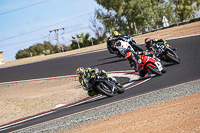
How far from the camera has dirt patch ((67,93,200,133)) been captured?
5828 mm

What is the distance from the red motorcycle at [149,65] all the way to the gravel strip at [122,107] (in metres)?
2.35

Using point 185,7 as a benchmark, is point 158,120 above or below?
below

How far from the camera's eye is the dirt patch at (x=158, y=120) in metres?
5.83

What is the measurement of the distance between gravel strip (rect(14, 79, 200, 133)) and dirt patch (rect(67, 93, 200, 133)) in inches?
18.0

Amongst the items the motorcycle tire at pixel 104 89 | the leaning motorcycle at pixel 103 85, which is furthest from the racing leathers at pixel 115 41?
the motorcycle tire at pixel 104 89

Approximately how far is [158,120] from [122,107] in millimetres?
2422

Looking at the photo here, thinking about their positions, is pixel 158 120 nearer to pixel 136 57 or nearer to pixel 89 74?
pixel 89 74

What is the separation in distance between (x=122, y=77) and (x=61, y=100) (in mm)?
3625

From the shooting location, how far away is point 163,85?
10.5m

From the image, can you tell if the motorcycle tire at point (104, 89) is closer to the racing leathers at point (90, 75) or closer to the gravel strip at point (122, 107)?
the racing leathers at point (90, 75)

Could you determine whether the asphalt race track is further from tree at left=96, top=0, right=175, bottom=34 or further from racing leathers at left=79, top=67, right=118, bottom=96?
tree at left=96, top=0, right=175, bottom=34

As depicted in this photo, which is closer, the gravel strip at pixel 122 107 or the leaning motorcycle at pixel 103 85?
the gravel strip at pixel 122 107

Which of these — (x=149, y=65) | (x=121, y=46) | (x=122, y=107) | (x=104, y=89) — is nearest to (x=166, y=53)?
(x=149, y=65)

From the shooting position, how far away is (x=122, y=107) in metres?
8.78
